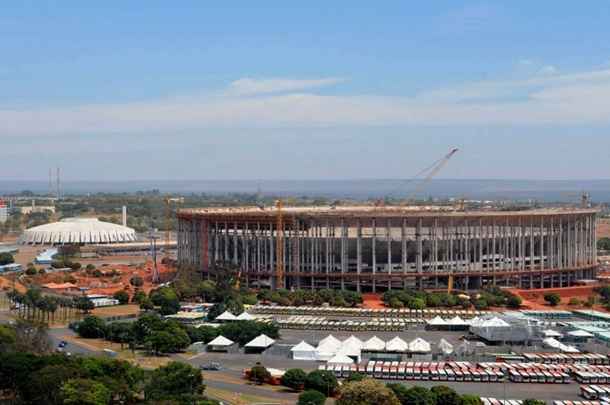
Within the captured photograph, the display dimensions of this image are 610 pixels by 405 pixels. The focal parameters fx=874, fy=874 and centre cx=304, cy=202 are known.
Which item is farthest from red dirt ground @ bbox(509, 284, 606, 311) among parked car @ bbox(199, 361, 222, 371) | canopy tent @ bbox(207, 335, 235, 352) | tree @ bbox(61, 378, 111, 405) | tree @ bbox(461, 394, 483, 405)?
tree @ bbox(61, 378, 111, 405)

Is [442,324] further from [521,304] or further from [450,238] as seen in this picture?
[450,238]

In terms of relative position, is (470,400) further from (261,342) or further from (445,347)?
(261,342)

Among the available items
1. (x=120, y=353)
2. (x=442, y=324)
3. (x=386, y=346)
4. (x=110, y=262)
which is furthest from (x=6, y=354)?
(x=110, y=262)

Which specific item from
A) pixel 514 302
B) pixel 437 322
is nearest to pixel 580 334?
pixel 437 322

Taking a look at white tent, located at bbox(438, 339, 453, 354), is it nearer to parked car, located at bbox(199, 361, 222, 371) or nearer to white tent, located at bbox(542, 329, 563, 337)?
white tent, located at bbox(542, 329, 563, 337)

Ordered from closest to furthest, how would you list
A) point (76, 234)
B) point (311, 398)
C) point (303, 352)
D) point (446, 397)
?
point (311, 398)
point (446, 397)
point (303, 352)
point (76, 234)

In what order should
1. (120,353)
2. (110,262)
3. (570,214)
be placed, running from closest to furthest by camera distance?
(120,353), (570,214), (110,262)

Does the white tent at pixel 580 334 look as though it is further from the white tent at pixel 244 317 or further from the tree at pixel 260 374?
the tree at pixel 260 374
